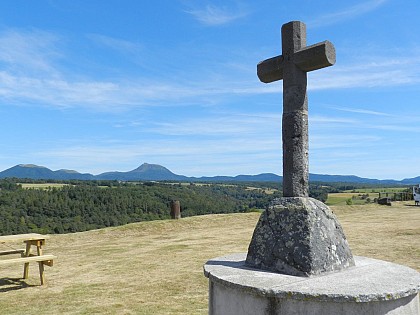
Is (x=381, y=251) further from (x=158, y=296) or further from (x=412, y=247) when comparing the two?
(x=158, y=296)

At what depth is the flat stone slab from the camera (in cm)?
298

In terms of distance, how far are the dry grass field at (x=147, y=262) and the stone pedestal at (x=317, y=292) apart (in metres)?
2.71

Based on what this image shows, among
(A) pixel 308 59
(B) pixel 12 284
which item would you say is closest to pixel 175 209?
(B) pixel 12 284

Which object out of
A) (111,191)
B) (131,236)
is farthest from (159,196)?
(131,236)

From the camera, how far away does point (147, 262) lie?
33.0 feet

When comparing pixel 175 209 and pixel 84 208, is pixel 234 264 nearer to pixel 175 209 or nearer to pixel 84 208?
pixel 175 209

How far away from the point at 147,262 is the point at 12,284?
3091 millimetres

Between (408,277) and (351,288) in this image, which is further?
(408,277)

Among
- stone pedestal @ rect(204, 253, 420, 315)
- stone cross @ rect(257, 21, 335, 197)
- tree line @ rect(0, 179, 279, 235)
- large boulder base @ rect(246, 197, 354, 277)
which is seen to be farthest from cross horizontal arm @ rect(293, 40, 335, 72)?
tree line @ rect(0, 179, 279, 235)

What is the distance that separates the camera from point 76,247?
13086 mm

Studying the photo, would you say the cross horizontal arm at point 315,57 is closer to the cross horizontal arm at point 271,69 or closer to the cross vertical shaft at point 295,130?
the cross vertical shaft at point 295,130

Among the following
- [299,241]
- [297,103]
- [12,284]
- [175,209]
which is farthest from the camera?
[175,209]

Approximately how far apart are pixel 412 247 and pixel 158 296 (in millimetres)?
7399

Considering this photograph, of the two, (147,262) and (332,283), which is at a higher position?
(332,283)
